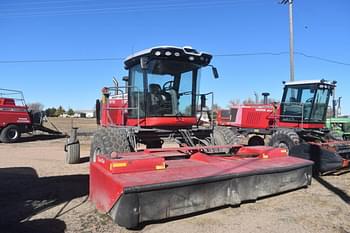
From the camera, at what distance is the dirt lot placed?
477 cm

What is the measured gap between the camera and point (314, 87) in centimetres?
1214

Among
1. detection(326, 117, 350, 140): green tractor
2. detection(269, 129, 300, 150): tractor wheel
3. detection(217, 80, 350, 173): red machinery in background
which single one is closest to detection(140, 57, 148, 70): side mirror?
detection(217, 80, 350, 173): red machinery in background

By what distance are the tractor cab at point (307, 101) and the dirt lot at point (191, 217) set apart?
459cm

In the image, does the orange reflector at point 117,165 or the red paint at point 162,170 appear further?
the orange reflector at point 117,165

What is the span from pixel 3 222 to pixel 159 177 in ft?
7.20

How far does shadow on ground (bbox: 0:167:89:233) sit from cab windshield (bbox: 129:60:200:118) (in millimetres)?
2040

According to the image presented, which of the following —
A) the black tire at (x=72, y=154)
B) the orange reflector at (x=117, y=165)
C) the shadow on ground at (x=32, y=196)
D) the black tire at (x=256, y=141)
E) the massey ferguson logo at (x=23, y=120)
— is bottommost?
the shadow on ground at (x=32, y=196)

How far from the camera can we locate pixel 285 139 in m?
10.7

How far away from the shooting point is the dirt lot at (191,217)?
4773mm

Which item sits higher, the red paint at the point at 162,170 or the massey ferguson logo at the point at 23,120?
the massey ferguson logo at the point at 23,120

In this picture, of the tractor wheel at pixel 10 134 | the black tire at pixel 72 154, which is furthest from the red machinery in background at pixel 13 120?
the black tire at pixel 72 154

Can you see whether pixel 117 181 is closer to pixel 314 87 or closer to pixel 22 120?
pixel 314 87

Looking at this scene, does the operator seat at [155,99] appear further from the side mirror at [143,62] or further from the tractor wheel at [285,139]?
the tractor wheel at [285,139]

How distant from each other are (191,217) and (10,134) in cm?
1621
